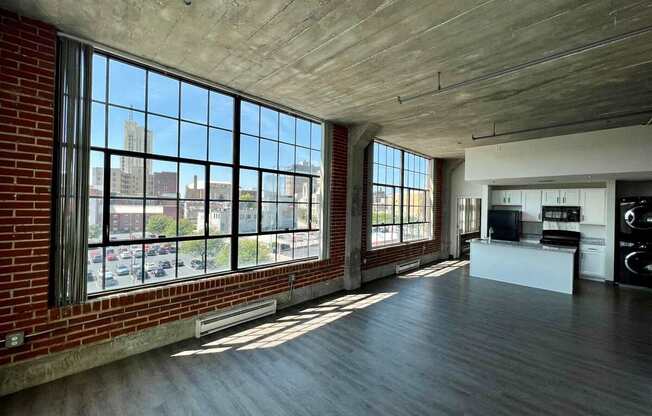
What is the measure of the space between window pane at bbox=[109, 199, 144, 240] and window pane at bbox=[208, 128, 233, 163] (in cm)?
106

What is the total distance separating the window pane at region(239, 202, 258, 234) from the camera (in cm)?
405

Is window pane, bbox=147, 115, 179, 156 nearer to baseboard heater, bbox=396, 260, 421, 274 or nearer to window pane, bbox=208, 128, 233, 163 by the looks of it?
window pane, bbox=208, 128, 233, 163

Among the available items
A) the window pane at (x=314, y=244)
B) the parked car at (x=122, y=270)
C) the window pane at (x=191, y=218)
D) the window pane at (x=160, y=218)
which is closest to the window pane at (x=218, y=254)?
the window pane at (x=191, y=218)

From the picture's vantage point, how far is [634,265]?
595cm

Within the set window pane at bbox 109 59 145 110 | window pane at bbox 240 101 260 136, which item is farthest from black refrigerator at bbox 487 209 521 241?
window pane at bbox 109 59 145 110

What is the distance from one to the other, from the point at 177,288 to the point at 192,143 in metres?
1.80

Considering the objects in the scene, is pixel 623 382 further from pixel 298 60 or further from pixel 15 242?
pixel 15 242

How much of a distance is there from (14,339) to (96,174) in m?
1.58

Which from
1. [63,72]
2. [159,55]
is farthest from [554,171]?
[63,72]

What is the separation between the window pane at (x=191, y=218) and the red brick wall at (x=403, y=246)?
341 centimetres

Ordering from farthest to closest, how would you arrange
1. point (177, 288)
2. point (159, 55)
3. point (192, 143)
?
1. point (192, 143)
2. point (177, 288)
3. point (159, 55)

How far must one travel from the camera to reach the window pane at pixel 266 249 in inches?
171

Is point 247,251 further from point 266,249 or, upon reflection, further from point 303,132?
point 303,132

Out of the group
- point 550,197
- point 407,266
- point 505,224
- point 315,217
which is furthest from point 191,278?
point 550,197
